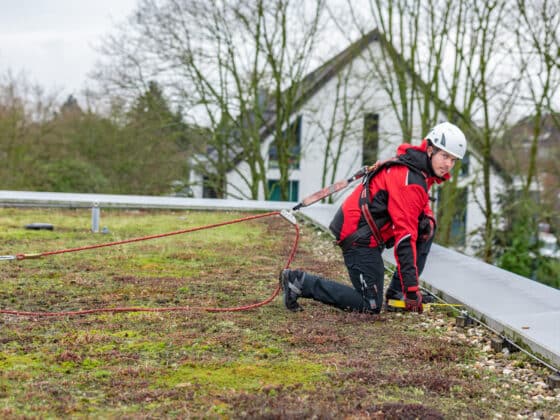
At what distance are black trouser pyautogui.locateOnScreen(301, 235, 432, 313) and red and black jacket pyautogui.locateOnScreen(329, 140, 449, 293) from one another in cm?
13

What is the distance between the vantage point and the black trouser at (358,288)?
6.24 metres

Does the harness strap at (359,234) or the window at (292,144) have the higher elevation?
the window at (292,144)

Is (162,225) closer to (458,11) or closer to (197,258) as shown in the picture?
(197,258)

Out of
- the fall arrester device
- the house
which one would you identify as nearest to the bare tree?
the house

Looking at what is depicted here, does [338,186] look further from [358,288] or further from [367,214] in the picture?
[358,288]

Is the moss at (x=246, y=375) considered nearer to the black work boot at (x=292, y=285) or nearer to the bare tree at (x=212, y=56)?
the black work boot at (x=292, y=285)

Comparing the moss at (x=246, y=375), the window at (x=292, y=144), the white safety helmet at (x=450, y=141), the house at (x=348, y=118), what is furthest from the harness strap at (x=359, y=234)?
the window at (x=292, y=144)

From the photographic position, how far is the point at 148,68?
85.0 ft

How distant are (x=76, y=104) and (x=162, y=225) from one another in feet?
60.4

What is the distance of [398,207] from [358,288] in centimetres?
75

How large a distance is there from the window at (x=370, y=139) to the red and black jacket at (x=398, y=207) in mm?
21483

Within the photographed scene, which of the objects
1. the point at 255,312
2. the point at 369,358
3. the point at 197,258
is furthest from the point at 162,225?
the point at 369,358

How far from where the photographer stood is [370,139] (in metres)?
28.0

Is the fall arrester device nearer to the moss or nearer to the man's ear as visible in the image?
the man's ear
